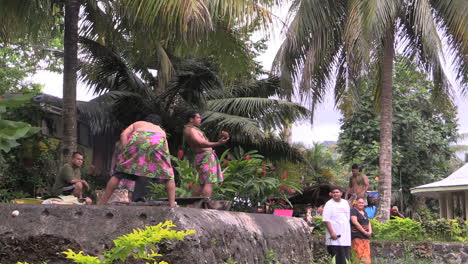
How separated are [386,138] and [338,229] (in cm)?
677

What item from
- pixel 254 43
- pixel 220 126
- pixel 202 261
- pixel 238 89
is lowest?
pixel 202 261

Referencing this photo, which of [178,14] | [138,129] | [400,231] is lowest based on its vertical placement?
[400,231]

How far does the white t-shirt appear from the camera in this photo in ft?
33.6

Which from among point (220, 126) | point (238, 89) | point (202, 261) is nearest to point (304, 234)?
point (202, 261)

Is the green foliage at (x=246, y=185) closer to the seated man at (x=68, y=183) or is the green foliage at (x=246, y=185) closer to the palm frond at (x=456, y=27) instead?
the seated man at (x=68, y=183)

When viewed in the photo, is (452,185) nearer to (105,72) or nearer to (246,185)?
(105,72)

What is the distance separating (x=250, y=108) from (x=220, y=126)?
1.29 m

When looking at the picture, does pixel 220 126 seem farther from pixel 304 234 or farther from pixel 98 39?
pixel 304 234

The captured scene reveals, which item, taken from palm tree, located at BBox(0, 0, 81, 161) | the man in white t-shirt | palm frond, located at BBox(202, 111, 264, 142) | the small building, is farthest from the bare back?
the small building

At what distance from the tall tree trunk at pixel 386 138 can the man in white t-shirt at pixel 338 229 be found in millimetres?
6083

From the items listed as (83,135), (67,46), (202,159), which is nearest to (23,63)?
(83,135)

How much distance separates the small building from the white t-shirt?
12.4 metres

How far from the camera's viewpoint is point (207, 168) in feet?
27.9

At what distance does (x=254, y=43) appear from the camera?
2295 centimetres
